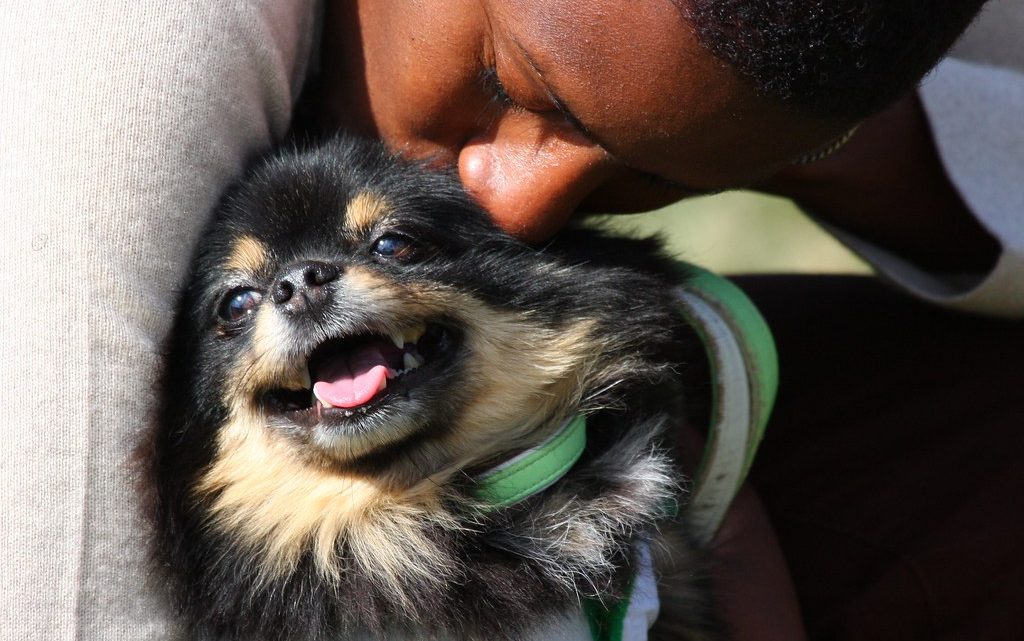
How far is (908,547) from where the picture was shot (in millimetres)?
1761

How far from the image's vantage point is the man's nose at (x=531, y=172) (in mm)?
1385

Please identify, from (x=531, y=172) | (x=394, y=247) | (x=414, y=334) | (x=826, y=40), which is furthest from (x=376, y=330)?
(x=826, y=40)

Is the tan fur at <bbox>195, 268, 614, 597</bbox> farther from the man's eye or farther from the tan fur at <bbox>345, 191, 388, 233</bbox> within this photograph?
the man's eye

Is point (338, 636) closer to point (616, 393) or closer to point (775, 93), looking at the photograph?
point (616, 393)

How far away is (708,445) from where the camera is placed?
1.68 meters

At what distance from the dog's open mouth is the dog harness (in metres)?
0.20

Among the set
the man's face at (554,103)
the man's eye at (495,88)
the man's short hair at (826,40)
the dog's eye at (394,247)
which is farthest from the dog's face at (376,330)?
the man's short hair at (826,40)

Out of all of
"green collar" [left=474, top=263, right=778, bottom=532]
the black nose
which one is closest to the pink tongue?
the black nose

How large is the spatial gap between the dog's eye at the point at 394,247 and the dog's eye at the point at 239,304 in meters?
0.20

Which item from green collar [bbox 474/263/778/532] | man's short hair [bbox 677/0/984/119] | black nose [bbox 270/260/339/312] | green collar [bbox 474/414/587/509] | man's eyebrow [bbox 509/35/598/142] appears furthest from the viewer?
green collar [bbox 474/263/778/532]

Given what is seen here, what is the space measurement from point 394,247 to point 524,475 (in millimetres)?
405

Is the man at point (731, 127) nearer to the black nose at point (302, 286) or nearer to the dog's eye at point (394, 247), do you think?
the dog's eye at point (394, 247)

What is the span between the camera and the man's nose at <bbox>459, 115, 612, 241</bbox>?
138 cm

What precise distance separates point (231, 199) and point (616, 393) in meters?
0.68
